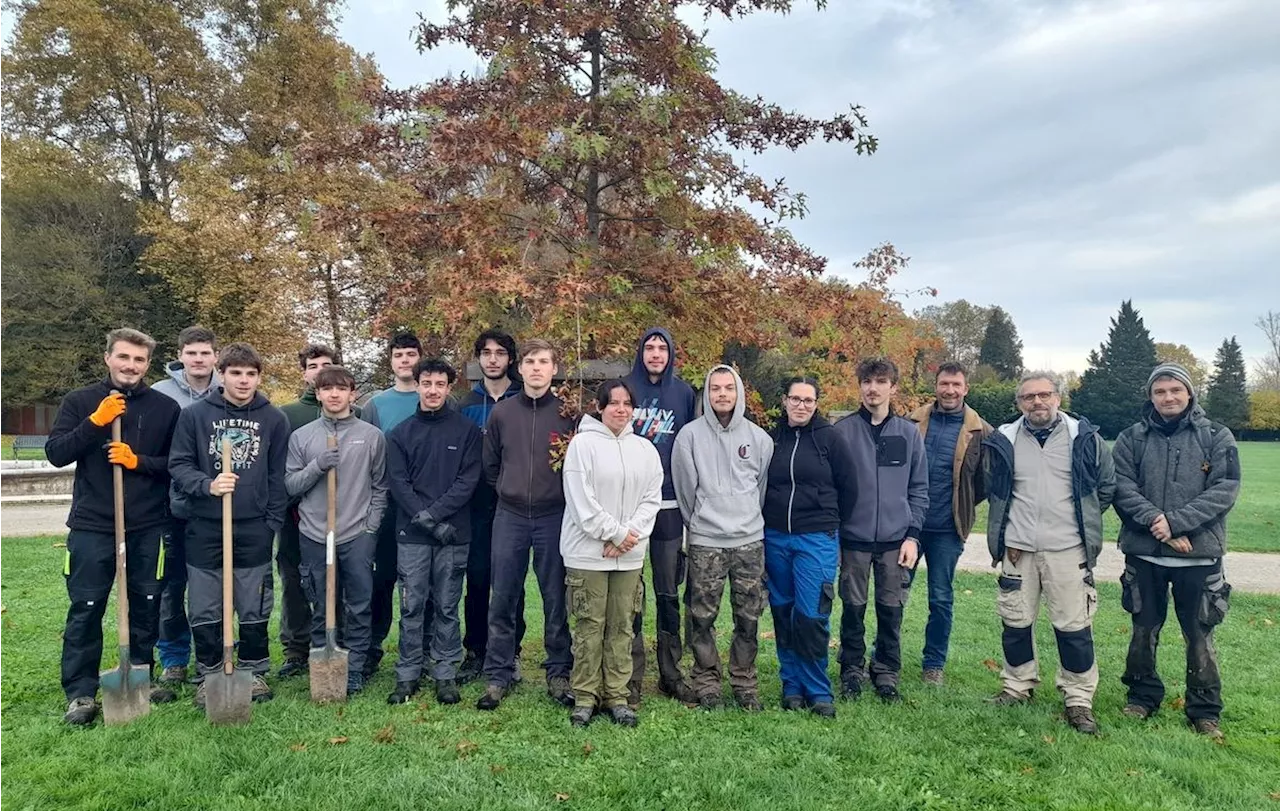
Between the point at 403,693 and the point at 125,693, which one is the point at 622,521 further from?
the point at 125,693

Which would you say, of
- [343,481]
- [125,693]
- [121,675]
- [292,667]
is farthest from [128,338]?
[292,667]

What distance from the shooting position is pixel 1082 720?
458 cm

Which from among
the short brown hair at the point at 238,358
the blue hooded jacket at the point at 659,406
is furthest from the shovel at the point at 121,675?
the blue hooded jacket at the point at 659,406

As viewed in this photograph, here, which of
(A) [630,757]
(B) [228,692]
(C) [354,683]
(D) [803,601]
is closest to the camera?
(A) [630,757]

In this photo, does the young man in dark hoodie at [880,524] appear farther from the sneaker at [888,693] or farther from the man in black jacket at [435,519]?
the man in black jacket at [435,519]

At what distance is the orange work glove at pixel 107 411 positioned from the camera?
4.38 m

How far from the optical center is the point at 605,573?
4535 millimetres

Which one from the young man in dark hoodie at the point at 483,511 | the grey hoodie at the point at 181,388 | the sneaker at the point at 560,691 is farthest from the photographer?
the grey hoodie at the point at 181,388

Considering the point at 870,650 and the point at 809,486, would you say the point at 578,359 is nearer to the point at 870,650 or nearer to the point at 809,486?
the point at 809,486

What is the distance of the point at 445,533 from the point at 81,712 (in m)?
2.17

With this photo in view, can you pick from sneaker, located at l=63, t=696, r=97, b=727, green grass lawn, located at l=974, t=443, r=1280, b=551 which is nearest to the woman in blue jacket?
sneaker, located at l=63, t=696, r=97, b=727

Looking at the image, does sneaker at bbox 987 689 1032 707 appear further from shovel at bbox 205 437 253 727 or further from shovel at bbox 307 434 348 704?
shovel at bbox 205 437 253 727

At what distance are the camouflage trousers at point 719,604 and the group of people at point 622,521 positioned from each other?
0.02m

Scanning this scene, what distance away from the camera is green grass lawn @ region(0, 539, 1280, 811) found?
141 inches
